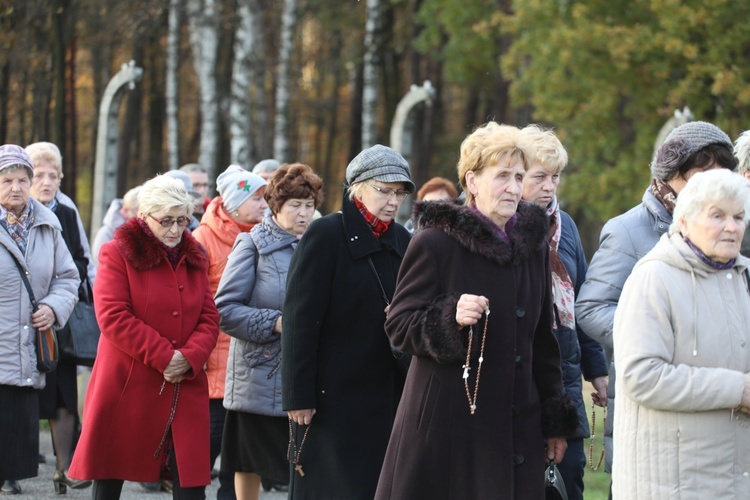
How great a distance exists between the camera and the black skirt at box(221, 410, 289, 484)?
694 centimetres

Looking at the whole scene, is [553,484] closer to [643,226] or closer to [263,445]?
[643,226]

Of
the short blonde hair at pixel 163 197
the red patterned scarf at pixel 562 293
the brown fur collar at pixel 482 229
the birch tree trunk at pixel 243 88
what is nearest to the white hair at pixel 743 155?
the red patterned scarf at pixel 562 293

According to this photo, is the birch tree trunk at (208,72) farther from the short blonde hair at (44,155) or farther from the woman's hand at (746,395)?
the woman's hand at (746,395)

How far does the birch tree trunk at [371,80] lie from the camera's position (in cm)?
2398

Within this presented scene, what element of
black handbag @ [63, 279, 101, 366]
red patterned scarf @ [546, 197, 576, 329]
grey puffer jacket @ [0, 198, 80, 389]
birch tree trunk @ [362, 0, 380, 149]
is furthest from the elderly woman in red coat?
birch tree trunk @ [362, 0, 380, 149]

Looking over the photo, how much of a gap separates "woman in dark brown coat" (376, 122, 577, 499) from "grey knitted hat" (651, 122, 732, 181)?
92 cm

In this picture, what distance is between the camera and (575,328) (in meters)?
6.00

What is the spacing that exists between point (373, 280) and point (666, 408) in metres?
1.89

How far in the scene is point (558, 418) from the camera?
16.1 ft

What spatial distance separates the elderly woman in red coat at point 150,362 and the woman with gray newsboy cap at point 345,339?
100 centimetres

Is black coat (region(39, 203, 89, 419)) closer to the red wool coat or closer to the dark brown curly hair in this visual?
the red wool coat

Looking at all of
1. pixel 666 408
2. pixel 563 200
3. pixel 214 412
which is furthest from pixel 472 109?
pixel 666 408

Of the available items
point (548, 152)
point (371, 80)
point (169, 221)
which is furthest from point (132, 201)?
point (371, 80)

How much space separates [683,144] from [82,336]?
4586 millimetres
